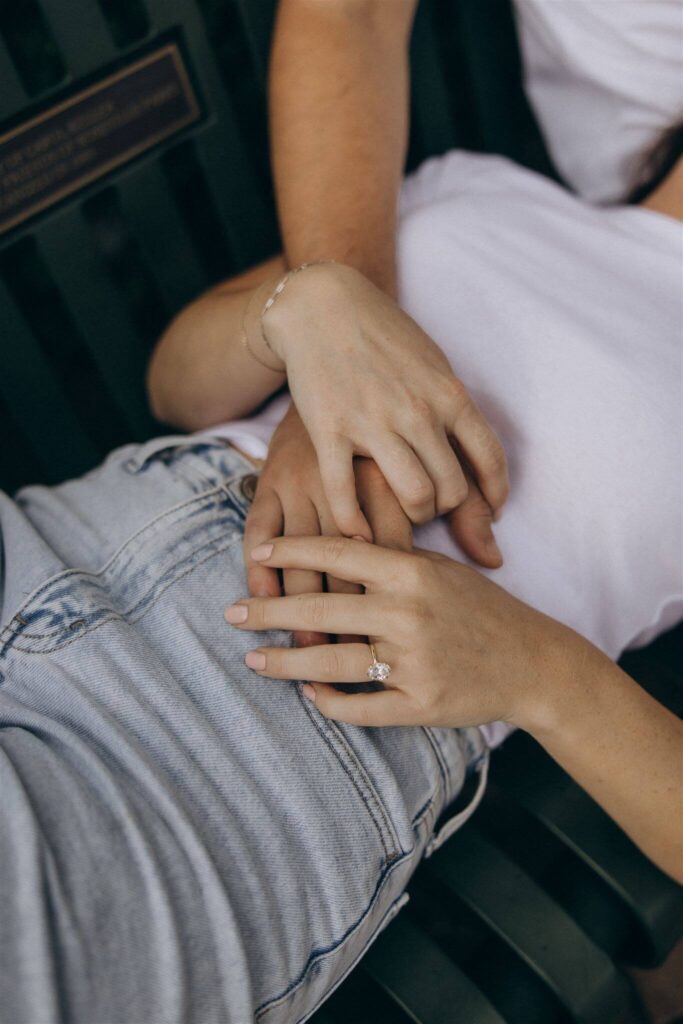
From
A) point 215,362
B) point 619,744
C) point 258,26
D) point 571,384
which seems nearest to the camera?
point 619,744

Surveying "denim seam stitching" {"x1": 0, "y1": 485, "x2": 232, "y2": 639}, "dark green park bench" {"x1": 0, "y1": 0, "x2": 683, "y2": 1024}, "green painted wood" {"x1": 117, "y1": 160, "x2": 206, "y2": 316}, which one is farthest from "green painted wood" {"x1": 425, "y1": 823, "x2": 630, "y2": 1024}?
"green painted wood" {"x1": 117, "y1": 160, "x2": 206, "y2": 316}

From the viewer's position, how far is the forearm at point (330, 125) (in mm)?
1030

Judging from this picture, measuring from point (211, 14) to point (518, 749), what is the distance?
102 centimetres

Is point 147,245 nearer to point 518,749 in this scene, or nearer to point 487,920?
point 518,749

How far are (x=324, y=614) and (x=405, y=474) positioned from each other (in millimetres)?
164

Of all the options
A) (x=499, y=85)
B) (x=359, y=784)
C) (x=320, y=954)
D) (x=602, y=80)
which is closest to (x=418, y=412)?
(x=359, y=784)

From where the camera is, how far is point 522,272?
3.19ft

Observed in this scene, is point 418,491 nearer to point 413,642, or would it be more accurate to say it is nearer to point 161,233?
A: point 413,642

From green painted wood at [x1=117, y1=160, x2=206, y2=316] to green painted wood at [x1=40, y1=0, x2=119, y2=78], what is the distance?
13 cm

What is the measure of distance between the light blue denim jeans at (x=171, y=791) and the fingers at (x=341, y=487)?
10 cm

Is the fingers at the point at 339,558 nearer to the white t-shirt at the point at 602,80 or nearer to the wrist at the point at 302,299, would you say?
the wrist at the point at 302,299

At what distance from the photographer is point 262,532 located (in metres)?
0.82

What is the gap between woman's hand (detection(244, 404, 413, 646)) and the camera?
2.65ft

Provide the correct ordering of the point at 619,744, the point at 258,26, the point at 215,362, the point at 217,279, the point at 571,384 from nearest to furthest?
the point at 619,744
the point at 571,384
the point at 215,362
the point at 258,26
the point at 217,279
